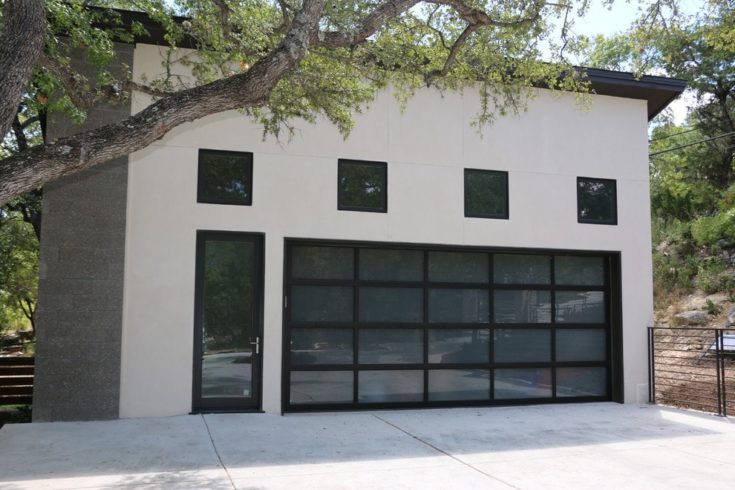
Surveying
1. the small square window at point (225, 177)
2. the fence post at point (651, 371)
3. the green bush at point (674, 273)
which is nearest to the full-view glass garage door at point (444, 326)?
the fence post at point (651, 371)

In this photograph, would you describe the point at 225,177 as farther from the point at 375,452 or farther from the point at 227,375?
the point at 375,452

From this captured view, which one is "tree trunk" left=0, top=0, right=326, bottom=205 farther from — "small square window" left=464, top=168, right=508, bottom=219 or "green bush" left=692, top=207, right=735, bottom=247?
"green bush" left=692, top=207, right=735, bottom=247

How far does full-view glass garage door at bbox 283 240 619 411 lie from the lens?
29.5ft

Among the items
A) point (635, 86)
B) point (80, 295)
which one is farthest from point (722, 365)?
point (80, 295)

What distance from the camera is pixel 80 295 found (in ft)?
26.1

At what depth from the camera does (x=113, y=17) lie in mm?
7953

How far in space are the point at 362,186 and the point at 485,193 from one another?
6.63ft

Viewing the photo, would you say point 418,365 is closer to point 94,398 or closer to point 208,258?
point 208,258

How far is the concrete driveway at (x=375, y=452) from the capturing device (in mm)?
5648

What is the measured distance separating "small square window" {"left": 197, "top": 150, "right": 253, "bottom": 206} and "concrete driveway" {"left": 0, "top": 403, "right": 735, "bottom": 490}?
9.74 ft

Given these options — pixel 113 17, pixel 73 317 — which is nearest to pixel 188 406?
pixel 73 317

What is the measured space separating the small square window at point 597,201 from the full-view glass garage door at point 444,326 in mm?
632

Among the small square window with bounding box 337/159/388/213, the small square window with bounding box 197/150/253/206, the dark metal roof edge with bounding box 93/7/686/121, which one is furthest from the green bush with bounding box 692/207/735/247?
the small square window with bounding box 197/150/253/206

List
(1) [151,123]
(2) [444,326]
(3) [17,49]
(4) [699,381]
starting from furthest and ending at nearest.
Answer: (4) [699,381], (2) [444,326], (1) [151,123], (3) [17,49]
